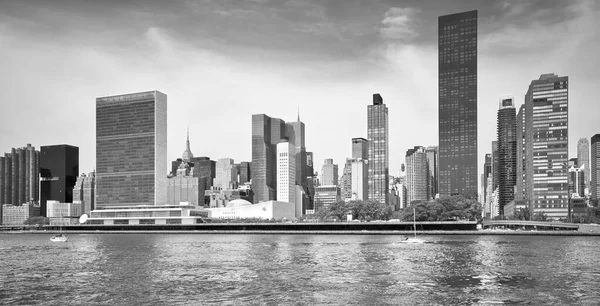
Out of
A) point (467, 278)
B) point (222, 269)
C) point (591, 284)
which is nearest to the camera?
point (591, 284)

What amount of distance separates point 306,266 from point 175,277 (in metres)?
19.1

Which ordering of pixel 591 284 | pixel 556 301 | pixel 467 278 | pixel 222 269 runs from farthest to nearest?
pixel 222 269 < pixel 467 278 < pixel 591 284 < pixel 556 301

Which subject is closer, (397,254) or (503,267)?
(503,267)

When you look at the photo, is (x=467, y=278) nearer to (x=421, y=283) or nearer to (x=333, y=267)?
(x=421, y=283)

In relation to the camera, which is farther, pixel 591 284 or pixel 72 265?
pixel 72 265

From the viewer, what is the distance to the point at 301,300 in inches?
1981

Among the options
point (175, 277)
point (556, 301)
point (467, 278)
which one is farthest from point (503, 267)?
point (175, 277)

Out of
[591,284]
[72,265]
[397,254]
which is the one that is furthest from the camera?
[397,254]

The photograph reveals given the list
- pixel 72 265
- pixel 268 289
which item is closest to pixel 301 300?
pixel 268 289

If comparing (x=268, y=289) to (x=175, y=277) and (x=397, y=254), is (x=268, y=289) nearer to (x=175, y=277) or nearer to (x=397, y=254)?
(x=175, y=277)

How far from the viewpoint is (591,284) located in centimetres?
6000

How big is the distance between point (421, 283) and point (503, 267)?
21595mm

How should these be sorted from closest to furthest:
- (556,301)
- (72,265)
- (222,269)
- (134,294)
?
(556,301) < (134,294) < (222,269) < (72,265)

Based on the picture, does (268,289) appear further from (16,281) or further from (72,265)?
(72,265)
